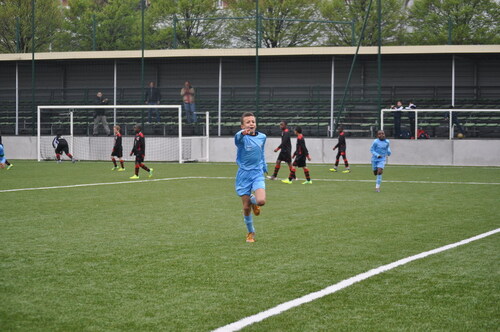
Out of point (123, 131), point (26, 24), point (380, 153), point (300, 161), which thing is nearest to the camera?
point (380, 153)

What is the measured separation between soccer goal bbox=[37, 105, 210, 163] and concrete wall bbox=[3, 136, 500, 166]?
9 centimetres

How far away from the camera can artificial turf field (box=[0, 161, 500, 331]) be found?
6.38 m

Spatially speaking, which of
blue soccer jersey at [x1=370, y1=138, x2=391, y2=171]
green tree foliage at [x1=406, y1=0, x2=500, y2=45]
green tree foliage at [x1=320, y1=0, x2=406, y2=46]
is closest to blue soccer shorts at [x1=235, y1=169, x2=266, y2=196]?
blue soccer jersey at [x1=370, y1=138, x2=391, y2=171]

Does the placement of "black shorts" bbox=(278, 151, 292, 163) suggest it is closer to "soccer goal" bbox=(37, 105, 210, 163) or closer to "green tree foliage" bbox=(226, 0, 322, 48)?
"soccer goal" bbox=(37, 105, 210, 163)

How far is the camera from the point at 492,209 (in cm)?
1518

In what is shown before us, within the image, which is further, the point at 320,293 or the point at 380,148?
the point at 380,148

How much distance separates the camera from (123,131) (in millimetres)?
39656

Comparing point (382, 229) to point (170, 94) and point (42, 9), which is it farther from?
point (42, 9)

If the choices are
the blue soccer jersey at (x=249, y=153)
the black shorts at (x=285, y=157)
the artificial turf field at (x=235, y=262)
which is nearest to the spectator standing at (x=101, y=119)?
the black shorts at (x=285, y=157)

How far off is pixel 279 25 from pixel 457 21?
39.2 ft

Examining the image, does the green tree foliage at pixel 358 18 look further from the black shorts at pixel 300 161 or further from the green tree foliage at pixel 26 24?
the black shorts at pixel 300 161

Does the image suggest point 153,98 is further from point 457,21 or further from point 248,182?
point 248,182

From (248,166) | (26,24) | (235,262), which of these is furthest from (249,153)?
(26,24)

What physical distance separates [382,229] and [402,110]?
2297 centimetres
